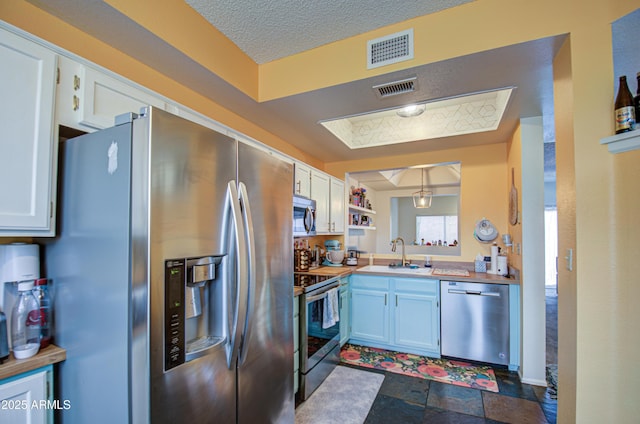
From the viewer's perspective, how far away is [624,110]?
135cm

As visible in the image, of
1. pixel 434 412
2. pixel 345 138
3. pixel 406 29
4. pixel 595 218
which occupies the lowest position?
pixel 434 412

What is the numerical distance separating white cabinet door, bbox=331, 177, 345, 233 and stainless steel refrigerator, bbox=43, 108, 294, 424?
233 cm

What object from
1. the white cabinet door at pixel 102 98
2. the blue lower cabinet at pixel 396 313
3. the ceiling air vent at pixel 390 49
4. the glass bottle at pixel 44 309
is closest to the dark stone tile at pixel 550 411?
the blue lower cabinet at pixel 396 313

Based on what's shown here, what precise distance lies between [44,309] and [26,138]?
27.3 inches

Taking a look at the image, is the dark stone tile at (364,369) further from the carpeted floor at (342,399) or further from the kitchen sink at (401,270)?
the kitchen sink at (401,270)

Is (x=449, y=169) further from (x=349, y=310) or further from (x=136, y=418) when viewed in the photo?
(x=136, y=418)

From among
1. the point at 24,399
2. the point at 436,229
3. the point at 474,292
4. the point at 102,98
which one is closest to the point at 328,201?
the point at 474,292

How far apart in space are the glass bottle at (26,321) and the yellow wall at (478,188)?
3.66m

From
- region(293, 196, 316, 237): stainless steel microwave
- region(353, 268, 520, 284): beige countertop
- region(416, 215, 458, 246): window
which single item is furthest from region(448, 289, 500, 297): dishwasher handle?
region(416, 215, 458, 246): window

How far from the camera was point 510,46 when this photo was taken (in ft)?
5.37

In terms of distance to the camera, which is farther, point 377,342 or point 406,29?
point 377,342

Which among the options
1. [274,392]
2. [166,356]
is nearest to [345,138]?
[274,392]

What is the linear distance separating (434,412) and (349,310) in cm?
138

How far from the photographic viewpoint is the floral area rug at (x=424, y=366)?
263 cm
